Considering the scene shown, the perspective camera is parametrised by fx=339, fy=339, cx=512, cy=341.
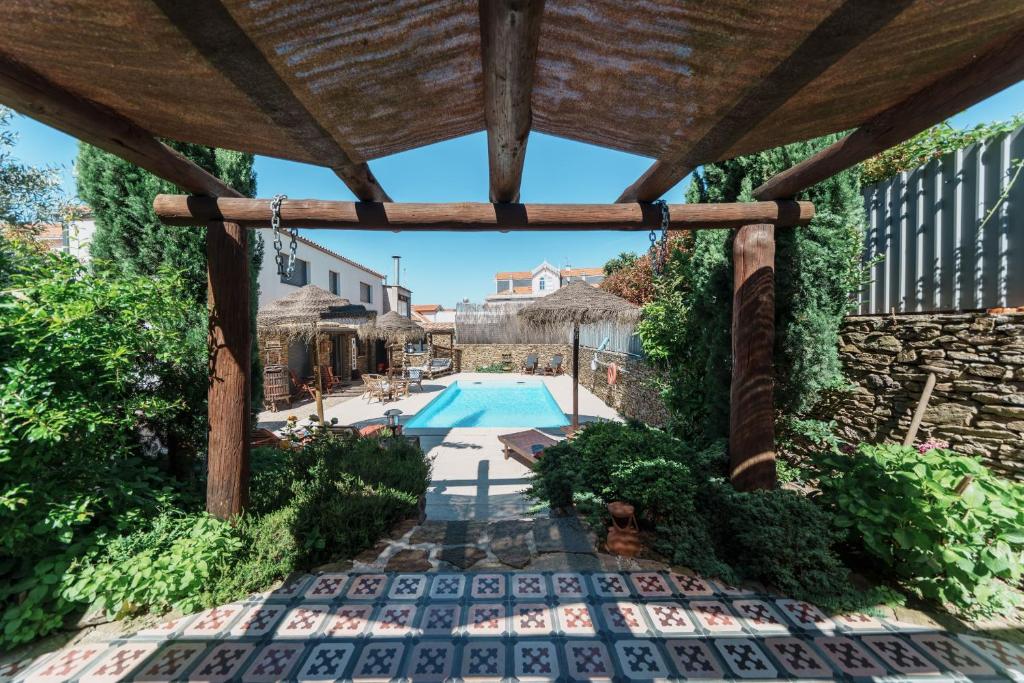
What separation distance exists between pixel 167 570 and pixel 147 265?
3557 mm

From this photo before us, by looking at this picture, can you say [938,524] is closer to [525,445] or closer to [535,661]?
[535,661]

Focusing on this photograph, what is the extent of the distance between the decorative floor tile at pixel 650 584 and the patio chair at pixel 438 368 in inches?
564

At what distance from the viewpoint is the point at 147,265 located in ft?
13.0

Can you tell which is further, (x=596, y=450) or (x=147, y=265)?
(x=147, y=265)

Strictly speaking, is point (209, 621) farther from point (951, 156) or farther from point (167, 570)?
point (951, 156)

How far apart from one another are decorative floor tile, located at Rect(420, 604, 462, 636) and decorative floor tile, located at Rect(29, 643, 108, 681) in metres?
1.87

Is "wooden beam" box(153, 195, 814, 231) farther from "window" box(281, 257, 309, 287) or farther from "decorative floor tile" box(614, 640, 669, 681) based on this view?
"window" box(281, 257, 309, 287)

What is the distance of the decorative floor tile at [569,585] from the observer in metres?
2.45

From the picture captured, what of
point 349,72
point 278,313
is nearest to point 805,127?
point 349,72

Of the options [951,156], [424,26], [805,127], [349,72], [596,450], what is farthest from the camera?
[596,450]

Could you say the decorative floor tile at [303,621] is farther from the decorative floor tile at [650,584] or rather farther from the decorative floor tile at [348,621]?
the decorative floor tile at [650,584]

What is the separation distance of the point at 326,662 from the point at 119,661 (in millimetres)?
1174

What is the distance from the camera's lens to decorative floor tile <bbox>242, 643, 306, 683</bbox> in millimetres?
1860

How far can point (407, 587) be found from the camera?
2516mm
